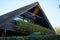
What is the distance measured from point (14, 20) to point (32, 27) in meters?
4.06

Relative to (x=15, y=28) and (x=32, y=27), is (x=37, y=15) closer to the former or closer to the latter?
(x=32, y=27)

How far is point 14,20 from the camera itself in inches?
939

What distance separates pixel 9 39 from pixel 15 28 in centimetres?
758

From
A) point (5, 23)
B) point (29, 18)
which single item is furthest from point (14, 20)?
point (29, 18)

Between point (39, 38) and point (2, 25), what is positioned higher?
point (2, 25)

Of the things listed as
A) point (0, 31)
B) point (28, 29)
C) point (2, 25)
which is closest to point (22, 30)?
point (28, 29)

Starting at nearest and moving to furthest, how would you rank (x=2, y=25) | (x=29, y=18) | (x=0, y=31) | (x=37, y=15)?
1. (x=2, y=25)
2. (x=0, y=31)
3. (x=29, y=18)
4. (x=37, y=15)

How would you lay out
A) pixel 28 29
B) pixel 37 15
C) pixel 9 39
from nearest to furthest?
pixel 9 39 < pixel 28 29 < pixel 37 15

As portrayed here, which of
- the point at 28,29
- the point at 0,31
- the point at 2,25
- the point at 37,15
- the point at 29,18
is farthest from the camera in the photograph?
the point at 37,15

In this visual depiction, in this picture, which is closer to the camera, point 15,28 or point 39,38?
point 39,38

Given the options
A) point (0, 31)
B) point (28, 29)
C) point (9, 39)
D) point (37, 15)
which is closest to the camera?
point (9, 39)

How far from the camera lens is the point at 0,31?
23.4 meters

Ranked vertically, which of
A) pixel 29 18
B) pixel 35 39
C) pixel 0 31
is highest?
pixel 29 18

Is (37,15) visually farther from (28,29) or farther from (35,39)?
(35,39)
